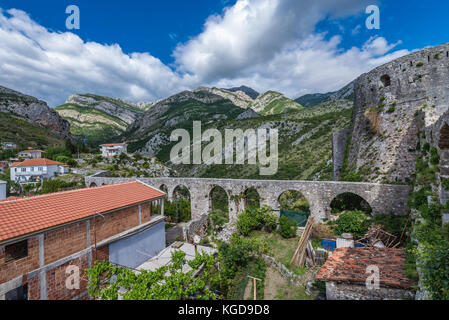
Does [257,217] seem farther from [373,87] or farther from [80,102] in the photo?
[80,102]

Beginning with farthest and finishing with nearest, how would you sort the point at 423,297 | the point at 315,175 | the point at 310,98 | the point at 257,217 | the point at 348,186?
the point at 310,98 → the point at 315,175 → the point at 257,217 → the point at 348,186 → the point at 423,297

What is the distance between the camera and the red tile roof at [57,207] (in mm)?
7133

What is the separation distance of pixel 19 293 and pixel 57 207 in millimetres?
3273

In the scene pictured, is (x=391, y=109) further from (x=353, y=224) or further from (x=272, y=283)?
(x=272, y=283)

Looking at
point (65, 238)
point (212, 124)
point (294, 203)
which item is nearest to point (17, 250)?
point (65, 238)

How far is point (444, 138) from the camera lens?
9.09m

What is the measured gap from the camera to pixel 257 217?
16578 millimetres

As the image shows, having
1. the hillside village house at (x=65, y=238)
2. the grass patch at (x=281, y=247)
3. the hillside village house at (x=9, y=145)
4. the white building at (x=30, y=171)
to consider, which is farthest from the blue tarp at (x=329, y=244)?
the hillside village house at (x=9, y=145)

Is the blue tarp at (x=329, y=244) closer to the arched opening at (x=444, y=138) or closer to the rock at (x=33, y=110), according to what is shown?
the arched opening at (x=444, y=138)

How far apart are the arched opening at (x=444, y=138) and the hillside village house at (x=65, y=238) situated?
52.3 ft

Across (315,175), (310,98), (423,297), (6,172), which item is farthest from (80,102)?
(423,297)

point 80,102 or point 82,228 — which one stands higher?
point 80,102

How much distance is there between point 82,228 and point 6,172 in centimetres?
5348

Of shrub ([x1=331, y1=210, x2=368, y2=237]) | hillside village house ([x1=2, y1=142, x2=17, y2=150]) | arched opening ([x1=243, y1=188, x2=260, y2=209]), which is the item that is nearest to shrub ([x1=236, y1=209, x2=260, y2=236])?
arched opening ([x1=243, y1=188, x2=260, y2=209])
